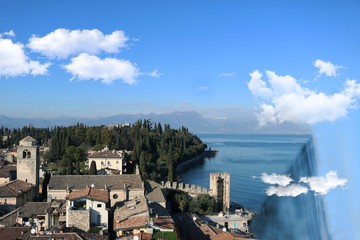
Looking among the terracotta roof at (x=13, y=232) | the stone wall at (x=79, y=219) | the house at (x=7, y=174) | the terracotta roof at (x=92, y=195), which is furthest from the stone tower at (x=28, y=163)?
the terracotta roof at (x=13, y=232)

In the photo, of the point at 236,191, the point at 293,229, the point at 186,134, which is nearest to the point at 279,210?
the point at 293,229

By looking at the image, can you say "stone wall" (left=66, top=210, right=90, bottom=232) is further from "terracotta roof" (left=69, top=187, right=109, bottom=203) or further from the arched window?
the arched window

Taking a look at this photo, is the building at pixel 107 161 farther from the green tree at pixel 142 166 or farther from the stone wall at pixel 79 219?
the stone wall at pixel 79 219

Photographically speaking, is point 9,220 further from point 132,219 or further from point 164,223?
point 164,223

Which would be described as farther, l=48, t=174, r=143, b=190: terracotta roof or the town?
l=48, t=174, r=143, b=190: terracotta roof

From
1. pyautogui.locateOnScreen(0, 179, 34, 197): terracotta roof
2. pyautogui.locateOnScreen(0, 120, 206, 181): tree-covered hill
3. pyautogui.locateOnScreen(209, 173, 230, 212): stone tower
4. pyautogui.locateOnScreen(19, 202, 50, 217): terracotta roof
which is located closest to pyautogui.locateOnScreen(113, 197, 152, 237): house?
pyautogui.locateOnScreen(19, 202, 50, 217): terracotta roof

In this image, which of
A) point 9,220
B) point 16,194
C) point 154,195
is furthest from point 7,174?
point 154,195
